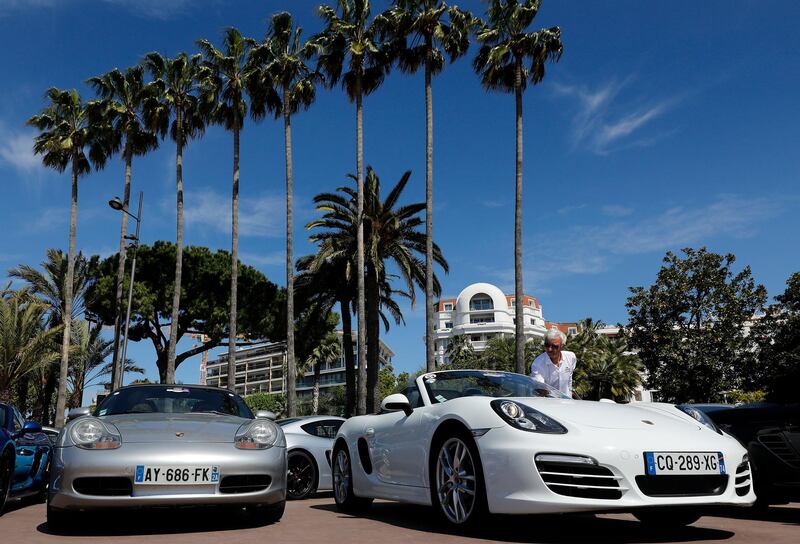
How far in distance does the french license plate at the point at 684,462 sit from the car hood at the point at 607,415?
0.84 feet

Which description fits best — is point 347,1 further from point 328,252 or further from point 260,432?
point 260,432

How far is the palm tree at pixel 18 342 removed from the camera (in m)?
30.1

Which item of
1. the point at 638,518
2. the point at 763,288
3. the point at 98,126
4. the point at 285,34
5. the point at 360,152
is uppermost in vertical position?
the point at 285,34

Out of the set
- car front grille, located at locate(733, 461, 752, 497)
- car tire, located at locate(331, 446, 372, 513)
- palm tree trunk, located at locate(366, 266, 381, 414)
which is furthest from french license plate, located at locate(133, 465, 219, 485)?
palm tree trunk, located at locate(366, 266, 381, 414)

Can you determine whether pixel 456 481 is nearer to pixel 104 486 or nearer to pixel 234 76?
pixel 104 486

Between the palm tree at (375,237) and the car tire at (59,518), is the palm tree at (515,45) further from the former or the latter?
the car tire at (59,518)

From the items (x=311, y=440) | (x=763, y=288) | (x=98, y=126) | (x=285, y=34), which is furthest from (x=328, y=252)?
(x=763, y=288)

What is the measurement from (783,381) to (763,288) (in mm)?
6441

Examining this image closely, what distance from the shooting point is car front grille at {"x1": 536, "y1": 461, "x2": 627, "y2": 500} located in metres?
4.34

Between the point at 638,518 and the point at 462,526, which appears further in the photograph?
the point at 638,518

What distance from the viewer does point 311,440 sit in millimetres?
9984

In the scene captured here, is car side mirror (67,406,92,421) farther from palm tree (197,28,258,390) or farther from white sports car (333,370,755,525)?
palm tree (197,28,258,390)

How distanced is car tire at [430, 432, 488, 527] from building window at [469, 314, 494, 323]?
96657mm

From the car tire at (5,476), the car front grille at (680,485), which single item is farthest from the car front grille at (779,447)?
the car tire at (5,476)
